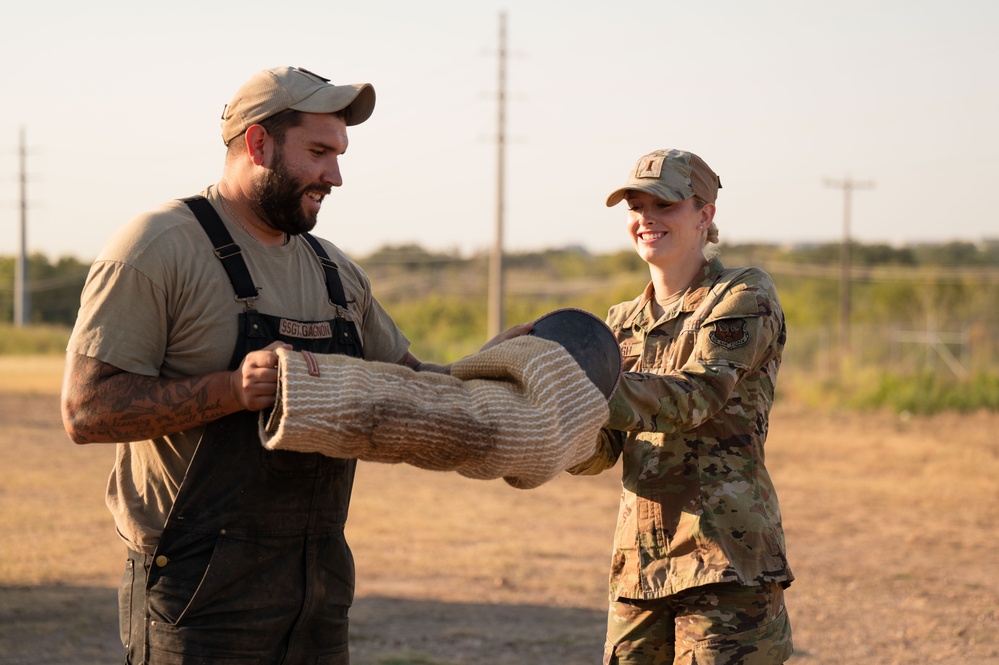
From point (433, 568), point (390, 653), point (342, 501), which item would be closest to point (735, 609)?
point (342, 501)

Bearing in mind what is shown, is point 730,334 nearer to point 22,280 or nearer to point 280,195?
point 280,195

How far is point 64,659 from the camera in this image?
21.3 feet

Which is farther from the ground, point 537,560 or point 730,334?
point 730,334

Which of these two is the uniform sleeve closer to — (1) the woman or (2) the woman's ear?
(1) the woman

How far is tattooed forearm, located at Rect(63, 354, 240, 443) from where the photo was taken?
9.64 feet

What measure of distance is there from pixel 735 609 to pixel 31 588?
20.7 ft

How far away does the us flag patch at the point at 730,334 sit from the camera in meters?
3.56

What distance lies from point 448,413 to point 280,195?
37.4 inches

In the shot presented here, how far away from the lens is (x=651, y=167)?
380cm

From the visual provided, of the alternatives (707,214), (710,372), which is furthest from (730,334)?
(707,214)

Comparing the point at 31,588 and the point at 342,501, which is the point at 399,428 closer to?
the point at 342,501

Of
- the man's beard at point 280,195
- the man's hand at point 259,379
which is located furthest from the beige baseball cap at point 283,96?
the man's hand at point 259,379

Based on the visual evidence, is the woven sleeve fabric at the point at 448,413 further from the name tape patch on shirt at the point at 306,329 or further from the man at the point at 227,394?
the name tape patch on shirt at the point at 306,329

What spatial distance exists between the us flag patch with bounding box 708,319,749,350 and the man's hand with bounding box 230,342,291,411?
144 cm
